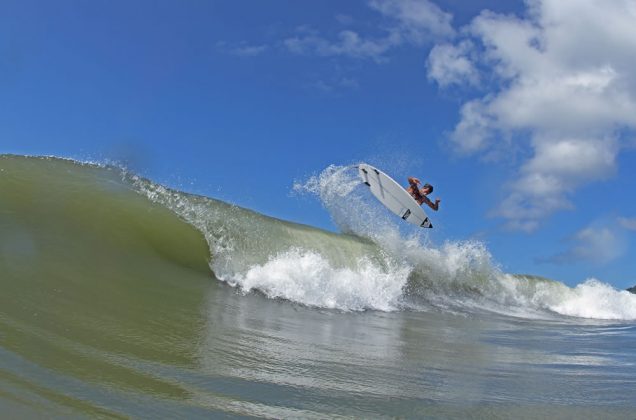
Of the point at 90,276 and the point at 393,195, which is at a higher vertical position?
the point at 393,195

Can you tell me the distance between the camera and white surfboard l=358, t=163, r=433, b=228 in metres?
15.8

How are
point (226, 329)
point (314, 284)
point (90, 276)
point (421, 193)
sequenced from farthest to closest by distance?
1. point (421, 193)
2. point (314, 284)
3. point (90, 276)
4. point (226, 329)

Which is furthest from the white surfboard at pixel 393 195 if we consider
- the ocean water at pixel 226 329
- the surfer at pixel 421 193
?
the ocean water at pixel 226 329

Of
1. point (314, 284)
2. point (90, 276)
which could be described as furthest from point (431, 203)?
point (90, 276)

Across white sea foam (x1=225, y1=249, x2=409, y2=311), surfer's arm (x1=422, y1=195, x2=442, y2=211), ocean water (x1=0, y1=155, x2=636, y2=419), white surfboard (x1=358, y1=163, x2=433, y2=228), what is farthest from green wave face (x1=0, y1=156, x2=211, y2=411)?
surfer's arm (x1=422, y1=195, x2=442, y2=211)

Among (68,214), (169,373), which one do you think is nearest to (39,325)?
(169,373)

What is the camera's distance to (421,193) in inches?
623

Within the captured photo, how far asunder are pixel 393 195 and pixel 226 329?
35.8 ft

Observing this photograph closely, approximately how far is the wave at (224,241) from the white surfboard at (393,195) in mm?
879

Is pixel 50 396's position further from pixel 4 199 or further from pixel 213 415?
pixel 4 199

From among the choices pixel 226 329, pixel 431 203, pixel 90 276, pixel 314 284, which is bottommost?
pixel 226 329

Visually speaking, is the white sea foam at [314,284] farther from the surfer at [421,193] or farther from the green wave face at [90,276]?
the surfer at [421,193]

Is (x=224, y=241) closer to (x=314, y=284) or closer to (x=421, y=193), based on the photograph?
(x=314, y=284)

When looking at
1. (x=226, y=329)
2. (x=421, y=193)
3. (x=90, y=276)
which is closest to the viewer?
(x=226, y=329)
